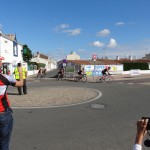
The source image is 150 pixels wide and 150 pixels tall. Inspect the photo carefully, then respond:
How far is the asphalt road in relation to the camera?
20.0 feet

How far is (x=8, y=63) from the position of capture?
38625mm

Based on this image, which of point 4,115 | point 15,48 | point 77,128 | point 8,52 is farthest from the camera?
point 15,48

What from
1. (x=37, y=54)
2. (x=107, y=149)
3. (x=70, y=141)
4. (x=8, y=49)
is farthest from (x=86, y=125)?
(x=37, y=54)

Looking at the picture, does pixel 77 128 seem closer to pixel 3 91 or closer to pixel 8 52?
pixel 3 91

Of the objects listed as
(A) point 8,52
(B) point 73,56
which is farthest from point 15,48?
(B) point 73,56

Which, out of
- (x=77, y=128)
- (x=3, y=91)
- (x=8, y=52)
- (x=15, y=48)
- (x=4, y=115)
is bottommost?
(x=77, y=128)

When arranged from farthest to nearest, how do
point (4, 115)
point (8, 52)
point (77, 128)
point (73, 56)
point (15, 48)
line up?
point (73, 56), point (15, 48), point (8, 52), point (77, 128), point (4, 115)

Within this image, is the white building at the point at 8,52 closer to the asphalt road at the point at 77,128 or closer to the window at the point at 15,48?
the window at the point at 15,48

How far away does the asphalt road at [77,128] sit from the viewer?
609 cm

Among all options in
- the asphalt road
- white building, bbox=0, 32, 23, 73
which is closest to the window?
white building, bbox=0, 32, 23, 73

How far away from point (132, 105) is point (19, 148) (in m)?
6.83

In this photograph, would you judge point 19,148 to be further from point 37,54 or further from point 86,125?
point 37,54

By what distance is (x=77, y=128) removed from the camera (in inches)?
298

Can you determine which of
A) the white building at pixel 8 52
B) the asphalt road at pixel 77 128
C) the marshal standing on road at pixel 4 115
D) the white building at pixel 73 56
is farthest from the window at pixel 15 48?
the white building at pixel 73 56
